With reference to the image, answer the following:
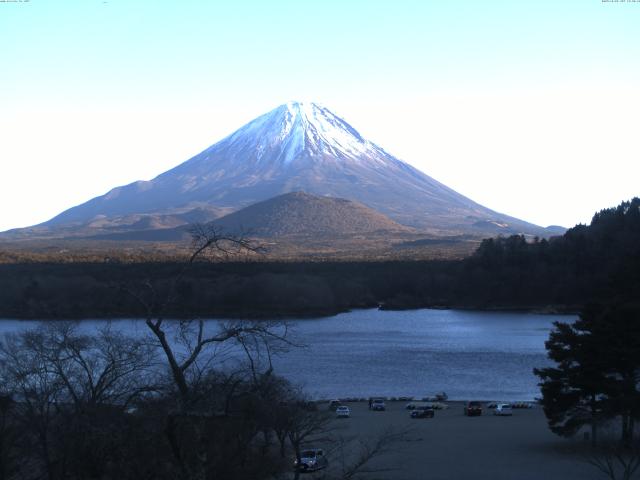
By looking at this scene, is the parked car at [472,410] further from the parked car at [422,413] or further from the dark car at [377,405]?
the dark car at [377,405]

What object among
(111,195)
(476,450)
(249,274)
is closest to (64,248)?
(249,274)

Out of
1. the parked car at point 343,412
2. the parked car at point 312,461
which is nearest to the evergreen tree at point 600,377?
the parked car at point 343,412

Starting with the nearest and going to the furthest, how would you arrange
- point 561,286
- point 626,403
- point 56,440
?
point 56,440, point 626,403, point 561,286

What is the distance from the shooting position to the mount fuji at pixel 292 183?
91938mm

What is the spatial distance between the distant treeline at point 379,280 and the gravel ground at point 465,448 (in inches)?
765

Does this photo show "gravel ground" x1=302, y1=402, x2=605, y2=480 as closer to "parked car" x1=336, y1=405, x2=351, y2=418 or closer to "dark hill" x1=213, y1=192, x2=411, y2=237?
"parked car" x1=336, y1=405, x2=351, y2=418

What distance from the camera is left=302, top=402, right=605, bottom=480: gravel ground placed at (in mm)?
9906

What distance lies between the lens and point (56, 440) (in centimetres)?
580

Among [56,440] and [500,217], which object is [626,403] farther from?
[500,217]

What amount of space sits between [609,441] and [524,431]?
6.48 feet

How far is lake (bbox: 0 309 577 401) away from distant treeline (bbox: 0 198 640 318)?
3019 millimetres

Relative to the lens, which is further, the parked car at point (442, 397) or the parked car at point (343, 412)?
the parked car at point (442, 397)

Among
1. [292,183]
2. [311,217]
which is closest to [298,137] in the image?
[292,183]

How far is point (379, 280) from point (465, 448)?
33274 mm
